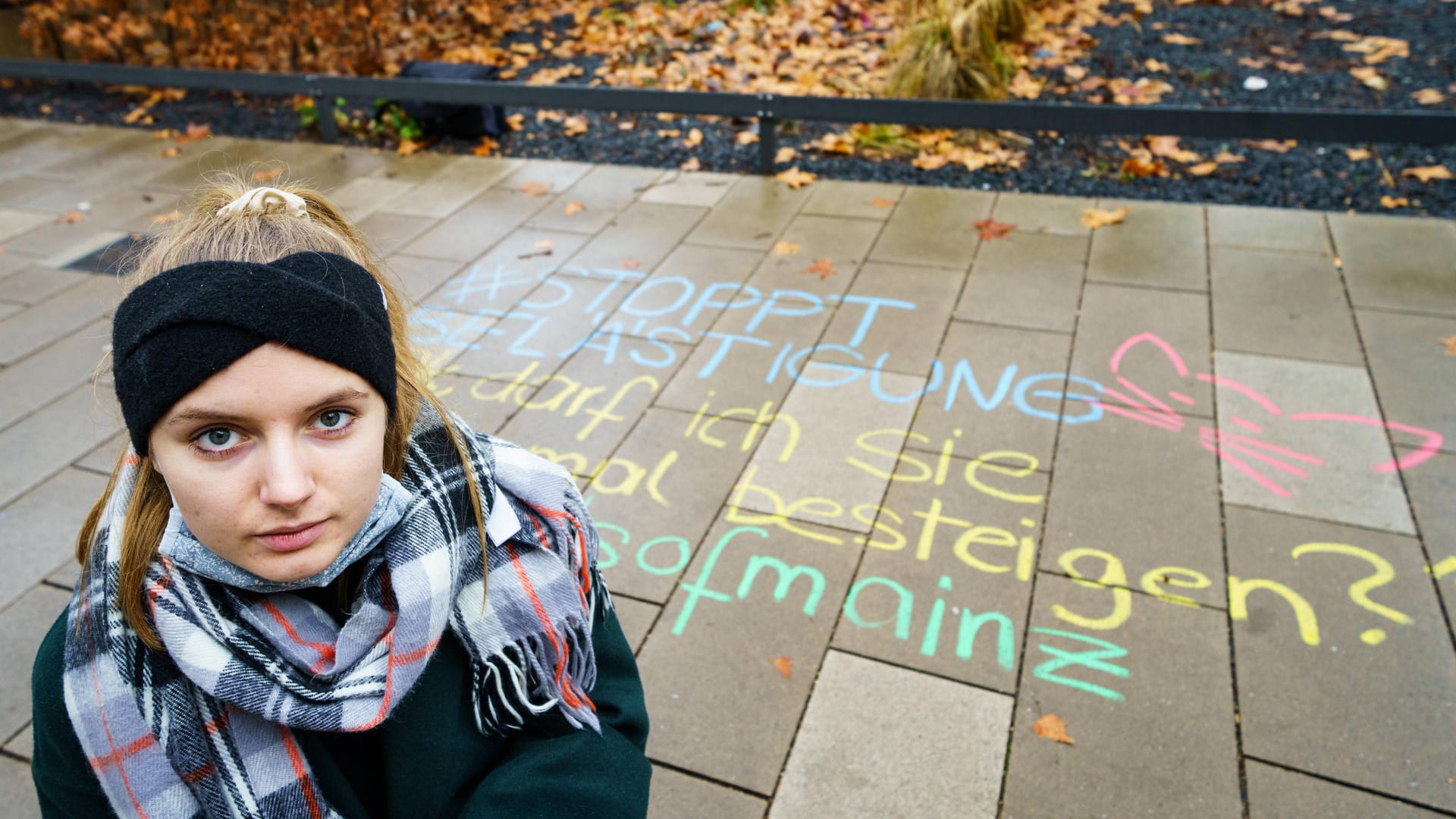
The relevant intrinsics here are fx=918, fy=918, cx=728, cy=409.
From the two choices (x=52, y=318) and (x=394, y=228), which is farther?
(x=394, y=228)

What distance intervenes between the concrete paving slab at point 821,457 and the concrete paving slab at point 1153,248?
153cm

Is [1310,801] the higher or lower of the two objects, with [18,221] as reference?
lower

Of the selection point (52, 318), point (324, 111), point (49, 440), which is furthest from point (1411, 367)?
point (324, 111)

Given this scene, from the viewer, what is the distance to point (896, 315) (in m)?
4.37

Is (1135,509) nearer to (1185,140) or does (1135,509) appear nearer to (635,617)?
Result: (635,617)

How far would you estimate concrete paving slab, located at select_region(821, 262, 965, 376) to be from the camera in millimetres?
4070

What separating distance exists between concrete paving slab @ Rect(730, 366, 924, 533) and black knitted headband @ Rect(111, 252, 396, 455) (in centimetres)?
220

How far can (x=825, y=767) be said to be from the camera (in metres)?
2.39

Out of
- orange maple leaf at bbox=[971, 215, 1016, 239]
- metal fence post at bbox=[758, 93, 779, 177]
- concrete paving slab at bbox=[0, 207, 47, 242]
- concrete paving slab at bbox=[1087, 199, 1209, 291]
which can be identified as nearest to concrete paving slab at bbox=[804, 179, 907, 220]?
metal fence post at bbox=[758, 93, 779, 177]

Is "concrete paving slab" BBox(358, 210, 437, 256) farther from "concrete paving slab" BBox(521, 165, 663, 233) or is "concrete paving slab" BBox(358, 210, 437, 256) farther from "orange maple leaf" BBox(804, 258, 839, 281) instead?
"orange maple leaf" BBox(804, 258, 839, 281)

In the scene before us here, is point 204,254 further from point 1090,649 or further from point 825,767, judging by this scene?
point 1090,649

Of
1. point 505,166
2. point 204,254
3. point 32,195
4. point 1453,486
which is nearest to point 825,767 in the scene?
point 204,254

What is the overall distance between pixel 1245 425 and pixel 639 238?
3.24 metres

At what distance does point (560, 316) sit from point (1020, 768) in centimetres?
303
